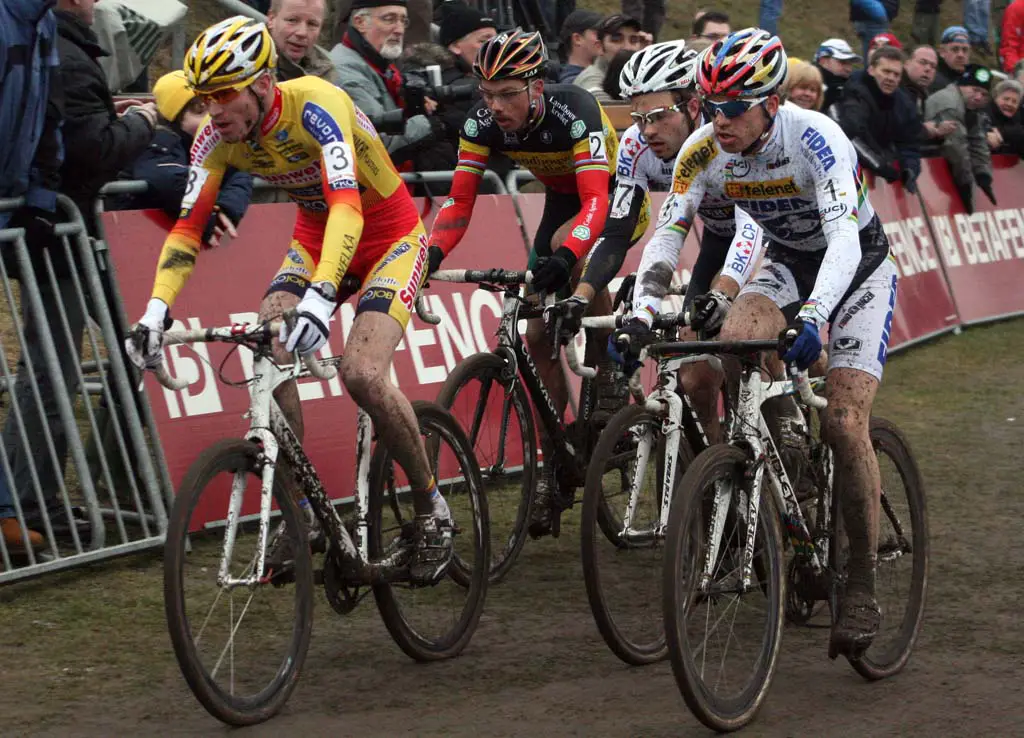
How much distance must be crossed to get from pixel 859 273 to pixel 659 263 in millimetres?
759

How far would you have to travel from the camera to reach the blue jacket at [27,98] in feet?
22.6

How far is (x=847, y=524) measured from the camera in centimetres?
588

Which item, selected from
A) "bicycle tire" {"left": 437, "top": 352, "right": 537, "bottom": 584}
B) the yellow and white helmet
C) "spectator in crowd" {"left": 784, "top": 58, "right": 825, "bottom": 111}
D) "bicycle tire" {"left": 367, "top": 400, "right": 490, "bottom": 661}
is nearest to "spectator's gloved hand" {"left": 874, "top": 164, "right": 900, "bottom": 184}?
"spectator in crowd" {"left": 784, "top": 58, "right": 825, "bottom": 111}

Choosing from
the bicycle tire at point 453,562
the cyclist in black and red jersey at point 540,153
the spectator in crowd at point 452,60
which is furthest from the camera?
the spectator in crowd at point 452,60

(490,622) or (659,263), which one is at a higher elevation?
(659,263)

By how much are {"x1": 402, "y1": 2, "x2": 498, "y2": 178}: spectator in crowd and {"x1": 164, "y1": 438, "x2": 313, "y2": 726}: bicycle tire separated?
4.70 metres

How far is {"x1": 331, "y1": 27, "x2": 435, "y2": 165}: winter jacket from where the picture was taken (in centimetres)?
945

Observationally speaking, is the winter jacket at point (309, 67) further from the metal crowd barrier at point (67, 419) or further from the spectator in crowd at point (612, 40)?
the spectator in crowd at point (612, 40)

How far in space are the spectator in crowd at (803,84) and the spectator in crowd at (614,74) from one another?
1161 mm

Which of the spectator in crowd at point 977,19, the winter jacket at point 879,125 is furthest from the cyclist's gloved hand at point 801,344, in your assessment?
the spectator in crowd at point 977,19

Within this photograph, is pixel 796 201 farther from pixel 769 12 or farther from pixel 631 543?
pixel 769 12

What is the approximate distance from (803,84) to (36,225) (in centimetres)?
609

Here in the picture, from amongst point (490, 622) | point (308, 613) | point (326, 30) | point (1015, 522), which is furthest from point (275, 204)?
point (326, 30)

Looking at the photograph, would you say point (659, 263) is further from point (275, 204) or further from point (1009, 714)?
point (275, 204)
